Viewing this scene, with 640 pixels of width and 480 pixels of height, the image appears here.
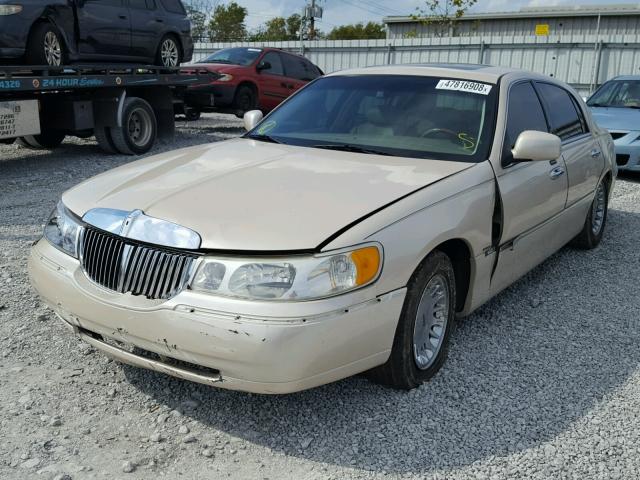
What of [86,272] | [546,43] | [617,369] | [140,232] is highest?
[546,43]

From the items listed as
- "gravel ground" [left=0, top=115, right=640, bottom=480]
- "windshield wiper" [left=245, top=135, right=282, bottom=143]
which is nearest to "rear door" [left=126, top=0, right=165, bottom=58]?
"windshield wiper" [left=245, top=135, right=282, bottom=143]

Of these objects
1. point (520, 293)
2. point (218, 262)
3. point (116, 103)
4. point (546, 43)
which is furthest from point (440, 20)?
point (218, 262)

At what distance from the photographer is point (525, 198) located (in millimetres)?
4070

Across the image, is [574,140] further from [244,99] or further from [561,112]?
[244,99]

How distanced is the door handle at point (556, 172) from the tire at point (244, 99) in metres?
10.0

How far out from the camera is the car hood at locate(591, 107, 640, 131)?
9641mm

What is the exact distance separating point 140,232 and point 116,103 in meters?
7.74

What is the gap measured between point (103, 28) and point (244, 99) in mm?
4549

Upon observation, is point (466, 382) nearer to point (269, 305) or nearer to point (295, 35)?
point (269, 305)

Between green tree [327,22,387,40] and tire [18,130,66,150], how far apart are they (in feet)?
181

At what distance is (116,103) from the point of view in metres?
10.0

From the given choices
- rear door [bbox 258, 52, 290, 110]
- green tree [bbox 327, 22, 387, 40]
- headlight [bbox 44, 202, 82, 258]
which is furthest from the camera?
green tree [bbox 327, 22, 387, 40]

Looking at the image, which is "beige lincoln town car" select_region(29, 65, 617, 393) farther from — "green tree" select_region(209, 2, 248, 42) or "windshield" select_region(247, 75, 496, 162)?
"green tree" select_region(209, 2, 248, 42)

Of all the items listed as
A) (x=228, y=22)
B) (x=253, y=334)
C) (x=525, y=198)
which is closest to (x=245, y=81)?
(x=525, y=198)
